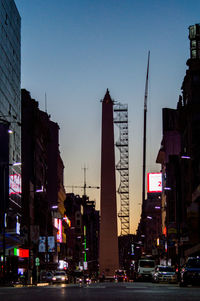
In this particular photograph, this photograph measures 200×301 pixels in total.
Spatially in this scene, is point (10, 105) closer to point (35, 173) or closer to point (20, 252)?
point (20, 252)

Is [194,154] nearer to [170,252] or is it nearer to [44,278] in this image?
[44,278]

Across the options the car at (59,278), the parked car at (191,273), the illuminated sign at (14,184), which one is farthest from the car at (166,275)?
the illuminated sign at (14,184)

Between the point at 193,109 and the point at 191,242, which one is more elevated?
the point at 193,109

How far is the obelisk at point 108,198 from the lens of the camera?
10012 centimetres

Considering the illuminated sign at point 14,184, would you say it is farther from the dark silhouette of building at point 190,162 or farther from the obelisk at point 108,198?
the dark silhouette of building at point 190,162

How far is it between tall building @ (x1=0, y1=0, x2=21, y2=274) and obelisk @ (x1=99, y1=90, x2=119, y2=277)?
12770 mm

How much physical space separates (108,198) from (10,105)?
20593mm

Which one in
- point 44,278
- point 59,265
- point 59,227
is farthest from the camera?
point 59,227

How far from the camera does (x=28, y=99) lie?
396 ft

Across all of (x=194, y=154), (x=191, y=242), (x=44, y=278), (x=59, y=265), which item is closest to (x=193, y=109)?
(x=194, y=154)

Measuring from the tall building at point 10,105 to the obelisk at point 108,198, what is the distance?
503 inches

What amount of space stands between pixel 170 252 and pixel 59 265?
26437mm

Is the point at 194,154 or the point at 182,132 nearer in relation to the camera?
the point at 194,154

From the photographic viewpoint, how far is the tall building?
8550 cm
